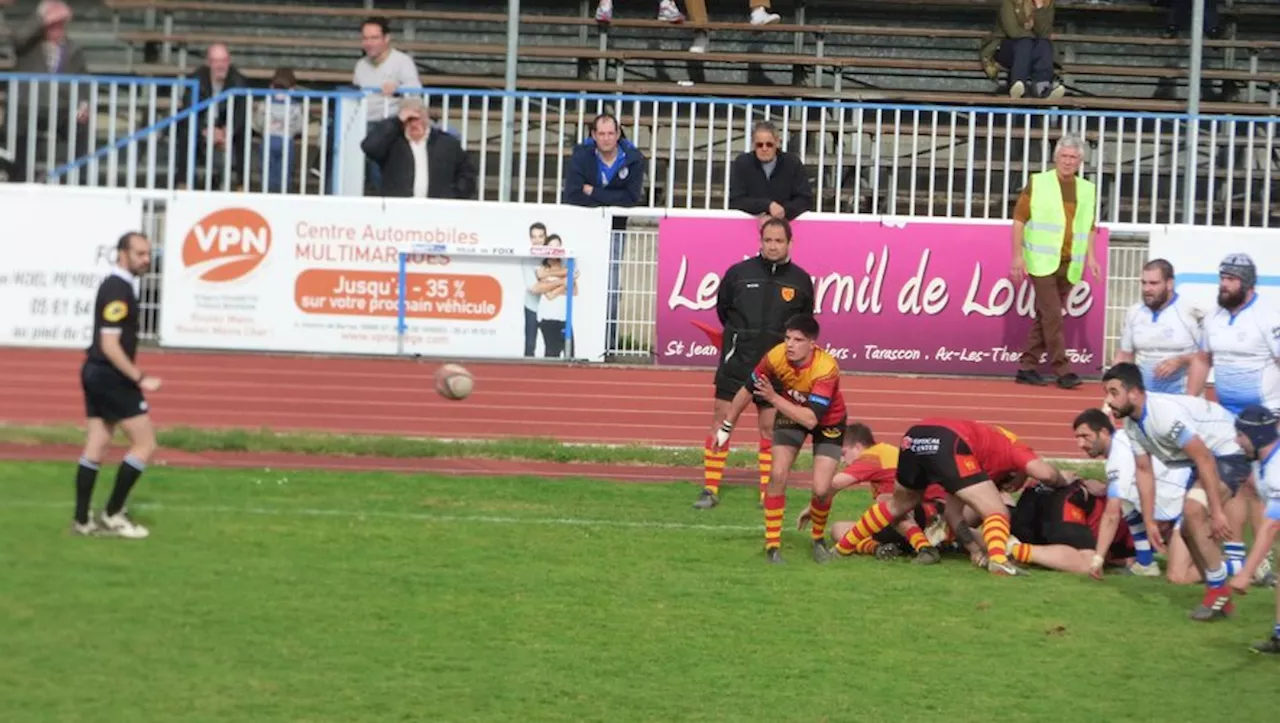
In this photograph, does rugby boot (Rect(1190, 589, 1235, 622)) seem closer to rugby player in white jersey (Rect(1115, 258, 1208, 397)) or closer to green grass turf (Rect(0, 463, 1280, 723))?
green grass turf (Rect(0, 463, 1280, 723))

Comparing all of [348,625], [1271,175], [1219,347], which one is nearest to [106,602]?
[348,625]

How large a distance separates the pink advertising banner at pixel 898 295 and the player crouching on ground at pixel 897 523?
6124mm

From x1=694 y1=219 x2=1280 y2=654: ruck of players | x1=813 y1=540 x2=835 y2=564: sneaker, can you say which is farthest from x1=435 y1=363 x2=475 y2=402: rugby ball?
x1=813 y1=540 x2=835 y2=564: sneaker

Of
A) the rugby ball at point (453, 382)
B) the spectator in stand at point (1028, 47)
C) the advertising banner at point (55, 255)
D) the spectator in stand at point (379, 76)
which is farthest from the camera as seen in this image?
the spectator in stand at point (1028, 47)

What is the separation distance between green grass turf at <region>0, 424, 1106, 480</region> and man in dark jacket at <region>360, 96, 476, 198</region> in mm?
3490

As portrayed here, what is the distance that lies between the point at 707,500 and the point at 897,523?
2192 mm

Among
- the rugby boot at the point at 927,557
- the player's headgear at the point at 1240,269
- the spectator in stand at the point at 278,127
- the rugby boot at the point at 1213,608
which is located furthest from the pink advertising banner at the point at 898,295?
the rugby boot at the point at 1213,608

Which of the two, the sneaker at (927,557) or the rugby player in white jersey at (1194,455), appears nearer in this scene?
the rugby player in white jersey at (1194,455)

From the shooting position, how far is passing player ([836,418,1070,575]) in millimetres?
11984

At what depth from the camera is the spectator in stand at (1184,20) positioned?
80.8 ft

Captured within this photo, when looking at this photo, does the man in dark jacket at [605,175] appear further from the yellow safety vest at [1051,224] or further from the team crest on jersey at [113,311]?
the team crest on jersey at [113,311]

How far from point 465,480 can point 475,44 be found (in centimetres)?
1117

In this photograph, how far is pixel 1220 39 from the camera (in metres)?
24.9

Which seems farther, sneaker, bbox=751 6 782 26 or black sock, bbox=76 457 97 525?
sneaker, bbox=751 6 782 26
